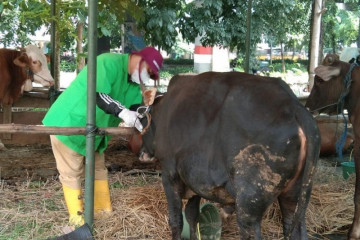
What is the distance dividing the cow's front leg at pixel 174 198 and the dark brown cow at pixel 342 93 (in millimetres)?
1755

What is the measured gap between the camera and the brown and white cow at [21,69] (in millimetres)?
7744

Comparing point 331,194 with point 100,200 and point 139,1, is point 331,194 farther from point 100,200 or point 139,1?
point 139,1

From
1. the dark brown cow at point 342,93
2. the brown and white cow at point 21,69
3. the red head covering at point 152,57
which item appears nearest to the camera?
the red head covering at point 152,57

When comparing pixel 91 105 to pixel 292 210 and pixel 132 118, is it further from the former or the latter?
pixel 292 210

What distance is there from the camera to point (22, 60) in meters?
8.01

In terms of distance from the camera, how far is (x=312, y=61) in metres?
10.5

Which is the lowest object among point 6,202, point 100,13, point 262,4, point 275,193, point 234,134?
point 6,202

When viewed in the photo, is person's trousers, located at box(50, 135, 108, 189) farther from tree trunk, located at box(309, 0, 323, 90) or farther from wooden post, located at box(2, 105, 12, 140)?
tree trunk, located at box(309, 0, 323, 90)

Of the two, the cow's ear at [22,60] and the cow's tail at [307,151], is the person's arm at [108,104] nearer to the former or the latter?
the cow's tail at [307,151]

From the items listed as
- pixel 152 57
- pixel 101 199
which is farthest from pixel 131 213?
pixel 152 57

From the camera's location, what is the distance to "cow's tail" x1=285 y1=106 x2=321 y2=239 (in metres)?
2.75

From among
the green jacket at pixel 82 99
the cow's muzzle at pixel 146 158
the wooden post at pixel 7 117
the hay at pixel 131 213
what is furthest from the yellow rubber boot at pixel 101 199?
the wooden post at pixel 7 117

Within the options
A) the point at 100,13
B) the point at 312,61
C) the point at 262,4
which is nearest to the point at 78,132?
the point at 100,13

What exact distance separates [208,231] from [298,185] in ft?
3.96
